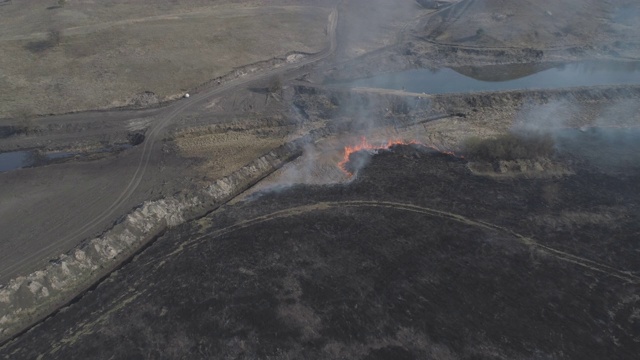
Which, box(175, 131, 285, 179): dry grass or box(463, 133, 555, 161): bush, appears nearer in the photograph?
box(175, 131, 285, 179): dry grass

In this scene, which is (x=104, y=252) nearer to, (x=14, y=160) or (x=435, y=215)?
(x=14, y=160)

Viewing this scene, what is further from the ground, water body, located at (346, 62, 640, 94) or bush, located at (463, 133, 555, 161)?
water body, located at (346, 62, 640, 94)

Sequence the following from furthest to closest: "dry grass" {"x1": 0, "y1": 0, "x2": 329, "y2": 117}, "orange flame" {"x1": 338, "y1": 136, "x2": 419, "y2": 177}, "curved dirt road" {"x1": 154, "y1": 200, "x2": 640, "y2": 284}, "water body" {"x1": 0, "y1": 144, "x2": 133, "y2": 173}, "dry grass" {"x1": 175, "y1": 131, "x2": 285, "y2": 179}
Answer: "dry grass" {"x1": 0, "y1": 0, "x2": 329, "y2": 117} → "orange flame" {"x1": 338, "y1": 136, "x2": 419, "y2": 177} → "water body" {"x1": 0, "y1": 144, "x2": 133, "y2": 173} → "dry grass" {"x1": 175, "y1": 131, "x2": 285, "y2": 179} → "curved dirt road" {"x1": 154, "y1": 200, "x2": 640, "y2": 284}

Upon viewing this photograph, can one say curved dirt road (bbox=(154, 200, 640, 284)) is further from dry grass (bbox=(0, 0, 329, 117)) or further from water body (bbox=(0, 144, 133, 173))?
dry grass (bbox=(0, 0, 329, 117))

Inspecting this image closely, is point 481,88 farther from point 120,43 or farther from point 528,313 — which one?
point 120,43

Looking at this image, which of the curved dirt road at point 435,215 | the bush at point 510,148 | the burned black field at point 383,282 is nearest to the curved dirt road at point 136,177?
the burned black field at point 383,282

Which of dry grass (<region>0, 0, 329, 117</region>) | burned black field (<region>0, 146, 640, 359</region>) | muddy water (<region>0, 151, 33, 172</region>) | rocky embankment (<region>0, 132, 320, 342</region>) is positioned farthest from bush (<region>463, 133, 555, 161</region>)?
muddy water (<region>0, 151, 33, 172</region>)

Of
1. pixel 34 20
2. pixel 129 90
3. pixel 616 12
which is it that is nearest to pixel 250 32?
pixel 129 90

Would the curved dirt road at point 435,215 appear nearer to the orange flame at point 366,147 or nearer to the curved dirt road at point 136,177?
the curved dirt road at point 136,177
